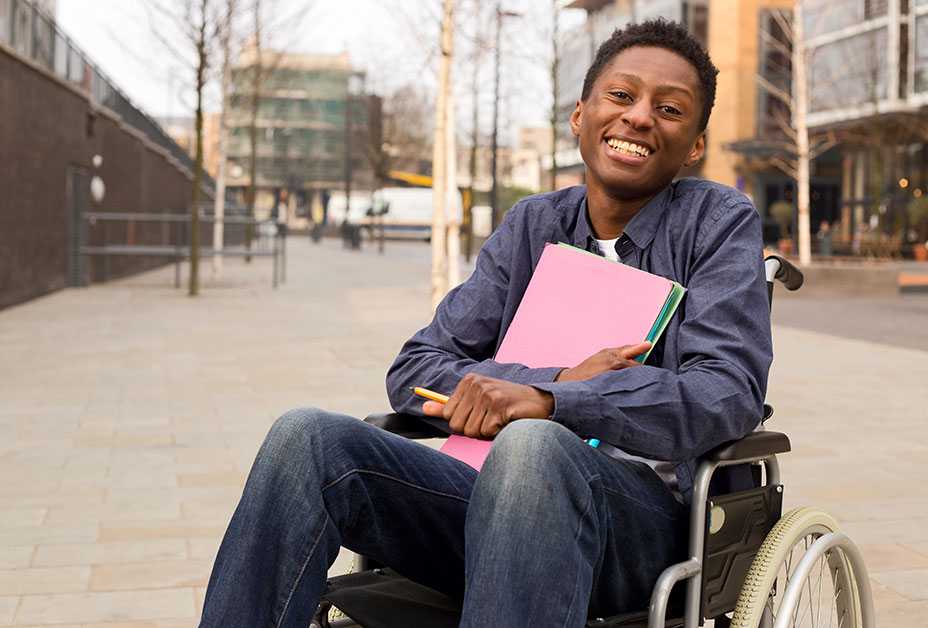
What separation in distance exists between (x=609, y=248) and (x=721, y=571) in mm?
746

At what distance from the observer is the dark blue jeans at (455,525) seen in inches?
86.0

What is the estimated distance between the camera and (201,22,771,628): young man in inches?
88.3

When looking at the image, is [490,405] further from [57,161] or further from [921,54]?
[921,54]

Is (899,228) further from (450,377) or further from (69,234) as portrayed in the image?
(450,377)

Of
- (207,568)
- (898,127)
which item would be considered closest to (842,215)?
(898,127)

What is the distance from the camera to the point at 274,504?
2.35 metres

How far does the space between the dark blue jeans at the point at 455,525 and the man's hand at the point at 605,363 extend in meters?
0.20

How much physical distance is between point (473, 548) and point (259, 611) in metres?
0.38

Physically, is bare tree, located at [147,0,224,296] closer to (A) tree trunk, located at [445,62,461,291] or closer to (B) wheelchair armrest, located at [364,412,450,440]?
(A) tree trunk, located at [445,62,461,291]

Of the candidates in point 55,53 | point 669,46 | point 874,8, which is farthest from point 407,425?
point 874,8

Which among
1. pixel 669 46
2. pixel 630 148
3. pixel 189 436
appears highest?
pixel 669 46

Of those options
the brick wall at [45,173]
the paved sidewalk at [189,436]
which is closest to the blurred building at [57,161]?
the brick wall at [45,173]

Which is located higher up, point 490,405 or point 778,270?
point 778,270

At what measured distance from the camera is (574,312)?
282 cm
